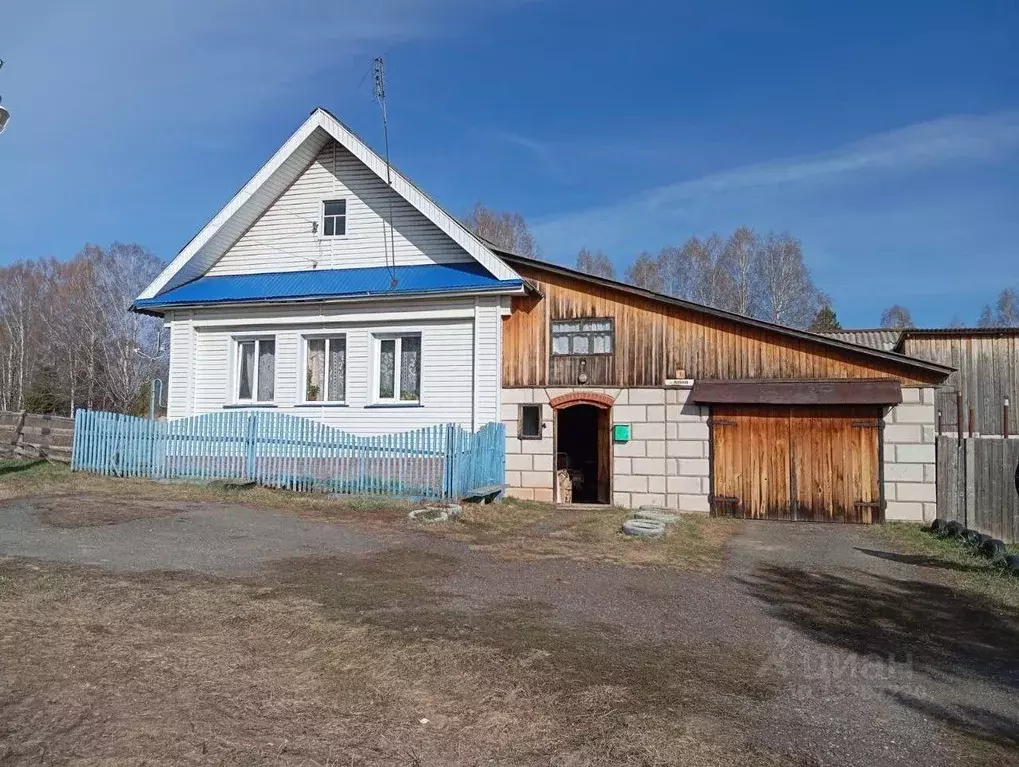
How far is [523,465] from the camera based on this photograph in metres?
16.6

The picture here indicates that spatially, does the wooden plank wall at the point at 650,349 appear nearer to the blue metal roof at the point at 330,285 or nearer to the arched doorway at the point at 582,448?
the arched doorway at the point at 582,448

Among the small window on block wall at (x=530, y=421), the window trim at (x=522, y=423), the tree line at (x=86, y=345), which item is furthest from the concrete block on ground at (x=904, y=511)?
the tree line at (x=86, y=345)

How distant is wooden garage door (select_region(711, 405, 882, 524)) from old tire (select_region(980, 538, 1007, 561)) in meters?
3.95

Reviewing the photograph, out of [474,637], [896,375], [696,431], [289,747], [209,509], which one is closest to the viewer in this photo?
[289,747]

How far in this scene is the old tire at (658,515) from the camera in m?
13.3

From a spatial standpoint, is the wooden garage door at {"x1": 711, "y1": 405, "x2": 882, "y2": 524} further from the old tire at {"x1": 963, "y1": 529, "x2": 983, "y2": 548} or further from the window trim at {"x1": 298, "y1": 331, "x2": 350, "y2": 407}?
the window trim at {"x1": 298, "y1": 331, "x2": 350, "y2": 407}

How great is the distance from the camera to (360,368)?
57.2 feet

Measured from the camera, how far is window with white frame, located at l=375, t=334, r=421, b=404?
17.3 metres

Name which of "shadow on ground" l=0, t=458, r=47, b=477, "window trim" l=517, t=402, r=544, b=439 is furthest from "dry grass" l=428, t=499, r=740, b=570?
"shadow on ground" l=0, t=458, r=47, b=477

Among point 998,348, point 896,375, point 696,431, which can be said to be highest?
point 998,348

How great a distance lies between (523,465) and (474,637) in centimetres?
1044

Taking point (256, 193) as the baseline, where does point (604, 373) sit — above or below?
below

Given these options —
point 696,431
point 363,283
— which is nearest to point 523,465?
point 696,431

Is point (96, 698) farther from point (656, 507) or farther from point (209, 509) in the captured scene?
point (656, 507)
